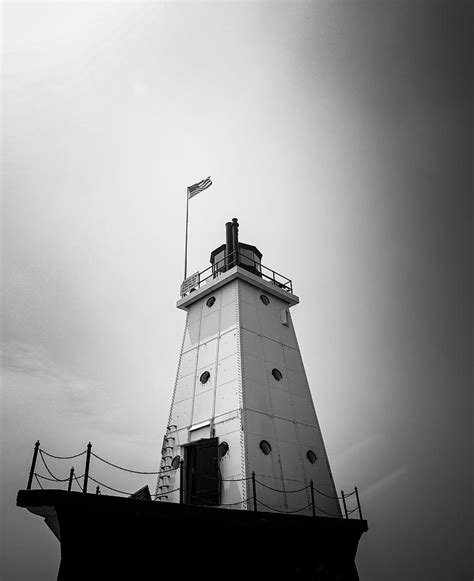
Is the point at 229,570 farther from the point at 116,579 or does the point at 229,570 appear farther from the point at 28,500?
the point at 28,500

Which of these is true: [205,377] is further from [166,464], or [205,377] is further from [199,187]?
[199,187]

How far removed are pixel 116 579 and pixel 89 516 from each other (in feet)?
4.51

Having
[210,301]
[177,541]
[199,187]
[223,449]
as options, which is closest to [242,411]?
[223,449]

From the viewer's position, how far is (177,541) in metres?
9.59

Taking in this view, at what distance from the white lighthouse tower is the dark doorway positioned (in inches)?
1.3

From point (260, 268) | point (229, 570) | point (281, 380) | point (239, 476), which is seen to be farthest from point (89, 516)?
point (260, 268)

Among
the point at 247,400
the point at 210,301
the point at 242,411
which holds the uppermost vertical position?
the point at 210,301

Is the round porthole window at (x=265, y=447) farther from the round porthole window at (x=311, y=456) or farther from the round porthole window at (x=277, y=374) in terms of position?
the round porthole window at (x=277, y=374)

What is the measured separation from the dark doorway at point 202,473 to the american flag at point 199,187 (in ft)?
A: 45.3

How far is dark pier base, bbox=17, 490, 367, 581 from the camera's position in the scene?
28.2 feet

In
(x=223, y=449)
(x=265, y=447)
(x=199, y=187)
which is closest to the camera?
(x=223, y=449)

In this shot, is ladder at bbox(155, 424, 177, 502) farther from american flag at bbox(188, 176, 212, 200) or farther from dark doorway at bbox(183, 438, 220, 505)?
american flag at bbox(188, 176, 212, 200)

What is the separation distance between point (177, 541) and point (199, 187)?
1788cm

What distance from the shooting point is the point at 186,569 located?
945 cm
